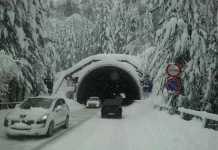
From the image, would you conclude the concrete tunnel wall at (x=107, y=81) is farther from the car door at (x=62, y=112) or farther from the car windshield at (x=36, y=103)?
the car windshield at (x=36, y=103)

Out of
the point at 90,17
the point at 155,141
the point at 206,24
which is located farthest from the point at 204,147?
the point at 90,17

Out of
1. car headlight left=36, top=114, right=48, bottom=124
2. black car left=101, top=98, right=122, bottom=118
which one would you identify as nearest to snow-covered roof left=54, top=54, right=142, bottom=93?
black car left=101, top=98, right=122, bottom=118

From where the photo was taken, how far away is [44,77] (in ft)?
115

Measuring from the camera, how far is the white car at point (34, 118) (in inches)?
593

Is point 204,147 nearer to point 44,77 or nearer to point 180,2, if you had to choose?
point 180,2

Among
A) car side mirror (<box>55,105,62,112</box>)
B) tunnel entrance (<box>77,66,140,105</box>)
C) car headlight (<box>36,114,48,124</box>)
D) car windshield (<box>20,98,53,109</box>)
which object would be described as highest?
tunnel entrance (<box>77,66,140,105</box>)

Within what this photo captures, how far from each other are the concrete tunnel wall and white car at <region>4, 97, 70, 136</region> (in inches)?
1353

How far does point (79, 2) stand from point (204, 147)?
340 feet

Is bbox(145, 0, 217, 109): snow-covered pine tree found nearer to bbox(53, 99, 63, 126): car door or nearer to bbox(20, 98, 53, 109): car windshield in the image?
bbox(53, 99, 63, 126): car door

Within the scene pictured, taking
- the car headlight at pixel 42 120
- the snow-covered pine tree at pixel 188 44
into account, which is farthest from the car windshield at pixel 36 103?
the snow-covered pine tree at pixel 188 44

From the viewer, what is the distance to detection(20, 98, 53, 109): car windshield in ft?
56.7

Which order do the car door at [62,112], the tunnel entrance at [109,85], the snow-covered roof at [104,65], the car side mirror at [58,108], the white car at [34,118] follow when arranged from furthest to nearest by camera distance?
the tunnel entrance at [109,85] < the snow-covered roof at [104,65] < the car door at [62,112] < the car side mirror at [58,108] < the white car at [34,118]

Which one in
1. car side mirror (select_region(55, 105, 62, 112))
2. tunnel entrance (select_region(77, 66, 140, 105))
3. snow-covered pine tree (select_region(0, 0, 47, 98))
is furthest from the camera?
tunnel entrance (select_region(77, 66, 140, 105))

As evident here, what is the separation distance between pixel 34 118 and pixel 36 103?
252cm
